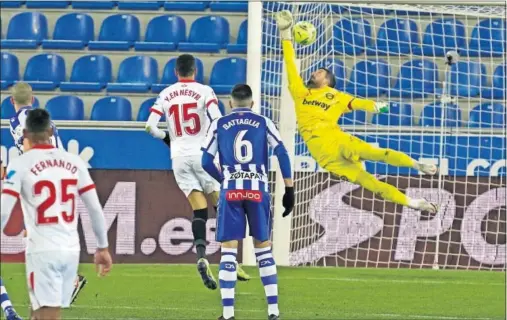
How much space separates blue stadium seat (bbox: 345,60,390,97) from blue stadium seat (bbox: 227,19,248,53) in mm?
1779

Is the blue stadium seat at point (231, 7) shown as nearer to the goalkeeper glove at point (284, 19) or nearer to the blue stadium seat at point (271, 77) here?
the blue stadium seat at point (271, 77)

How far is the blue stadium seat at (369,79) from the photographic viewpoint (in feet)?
55.7

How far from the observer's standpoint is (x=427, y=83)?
17125mm

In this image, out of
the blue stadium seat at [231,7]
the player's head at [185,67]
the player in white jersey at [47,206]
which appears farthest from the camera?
the blue stadium seat at [231,7]

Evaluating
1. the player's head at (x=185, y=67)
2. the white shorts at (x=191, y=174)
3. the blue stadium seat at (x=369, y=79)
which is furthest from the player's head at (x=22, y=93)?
the blue stadium seat at (x=369, y=79)

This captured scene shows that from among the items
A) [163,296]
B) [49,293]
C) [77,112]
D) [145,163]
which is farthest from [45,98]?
[49,293]

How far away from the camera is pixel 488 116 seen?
655 inches

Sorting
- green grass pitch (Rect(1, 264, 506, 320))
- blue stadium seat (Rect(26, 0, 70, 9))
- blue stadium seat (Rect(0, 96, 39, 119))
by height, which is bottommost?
green grass pitch (Rect(1, 264, 506, 320))

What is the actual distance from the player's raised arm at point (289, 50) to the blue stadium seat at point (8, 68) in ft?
25.0

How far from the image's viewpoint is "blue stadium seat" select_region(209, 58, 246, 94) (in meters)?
17.5

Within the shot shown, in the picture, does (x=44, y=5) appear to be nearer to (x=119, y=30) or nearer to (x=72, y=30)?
(x=72, y=30)

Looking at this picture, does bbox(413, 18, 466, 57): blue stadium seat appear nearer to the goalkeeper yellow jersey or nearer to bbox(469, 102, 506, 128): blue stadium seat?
bbox(469, 102, 506, 128): blue stadium seat

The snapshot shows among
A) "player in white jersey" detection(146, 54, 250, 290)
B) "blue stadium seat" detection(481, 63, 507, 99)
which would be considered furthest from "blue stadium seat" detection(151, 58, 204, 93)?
"player in white jersey" detection(146, 54, 250, 290)

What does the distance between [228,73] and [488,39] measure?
3571 mm
